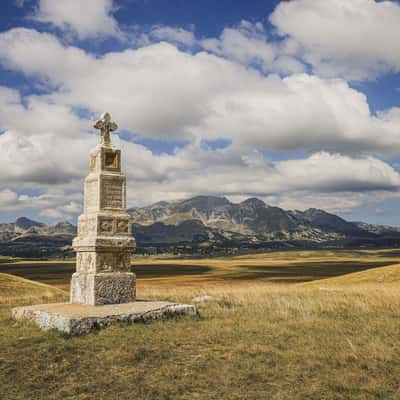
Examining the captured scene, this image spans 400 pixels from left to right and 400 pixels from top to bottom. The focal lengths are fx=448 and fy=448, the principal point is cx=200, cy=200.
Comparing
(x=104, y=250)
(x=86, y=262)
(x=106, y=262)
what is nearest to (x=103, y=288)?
(x=106, y=262)

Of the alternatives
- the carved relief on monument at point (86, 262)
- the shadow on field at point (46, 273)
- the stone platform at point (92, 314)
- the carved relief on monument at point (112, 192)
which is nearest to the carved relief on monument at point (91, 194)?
the carved relief on monument at point (112, 192)

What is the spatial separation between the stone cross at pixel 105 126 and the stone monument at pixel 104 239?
28cm

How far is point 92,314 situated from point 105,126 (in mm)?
6512

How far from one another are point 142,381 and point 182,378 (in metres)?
0.65

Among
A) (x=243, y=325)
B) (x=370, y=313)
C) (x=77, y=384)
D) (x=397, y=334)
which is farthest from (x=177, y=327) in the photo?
(x=370, y=313)

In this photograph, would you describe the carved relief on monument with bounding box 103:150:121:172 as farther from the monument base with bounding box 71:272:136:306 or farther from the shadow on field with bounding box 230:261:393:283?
the shadow on field with bounding box 230:261:393:283

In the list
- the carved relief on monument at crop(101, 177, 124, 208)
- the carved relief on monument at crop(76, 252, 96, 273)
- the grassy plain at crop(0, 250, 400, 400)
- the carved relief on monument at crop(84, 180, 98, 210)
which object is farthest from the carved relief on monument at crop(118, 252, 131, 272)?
the grassy plain at crop(0, 250, 400, 400)

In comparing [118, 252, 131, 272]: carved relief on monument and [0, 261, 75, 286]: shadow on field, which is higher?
[118, 252, 131, 272]: carved relief on monument

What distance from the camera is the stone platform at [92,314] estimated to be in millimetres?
10742

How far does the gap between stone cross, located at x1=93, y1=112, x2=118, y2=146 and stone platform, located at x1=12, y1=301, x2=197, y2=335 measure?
5.39m

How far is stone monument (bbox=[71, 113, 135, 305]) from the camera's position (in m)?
13.5

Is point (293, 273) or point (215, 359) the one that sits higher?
point (215, 359)

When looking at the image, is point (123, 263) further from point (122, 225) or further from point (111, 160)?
point (111, 160)

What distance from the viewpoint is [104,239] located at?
13602mm
